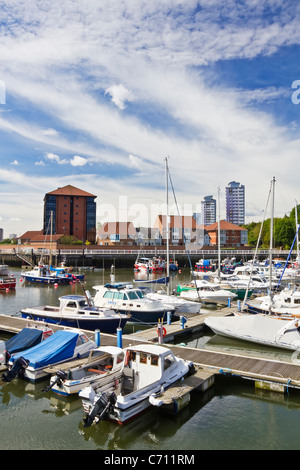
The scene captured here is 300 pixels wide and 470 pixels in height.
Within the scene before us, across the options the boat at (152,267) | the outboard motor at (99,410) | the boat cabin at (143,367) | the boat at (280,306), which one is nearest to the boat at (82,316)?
the boat cabin at (143,367)

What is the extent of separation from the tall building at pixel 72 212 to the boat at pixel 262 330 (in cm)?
9962

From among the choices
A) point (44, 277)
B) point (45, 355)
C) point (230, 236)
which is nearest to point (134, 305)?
point (45, 355)

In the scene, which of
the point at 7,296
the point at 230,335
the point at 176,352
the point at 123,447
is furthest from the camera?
the point at 7,296

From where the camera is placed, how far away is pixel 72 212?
119125mm

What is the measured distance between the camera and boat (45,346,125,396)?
469 inches

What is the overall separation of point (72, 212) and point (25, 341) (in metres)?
106

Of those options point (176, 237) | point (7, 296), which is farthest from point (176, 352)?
point (176, 237)

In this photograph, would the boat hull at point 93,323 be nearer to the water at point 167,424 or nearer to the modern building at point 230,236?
the water at point 167,424

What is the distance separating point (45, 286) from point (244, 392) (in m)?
40.4

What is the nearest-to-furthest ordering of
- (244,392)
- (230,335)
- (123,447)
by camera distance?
(123,447)
(244,392)
(230,335)

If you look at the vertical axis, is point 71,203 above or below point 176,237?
above

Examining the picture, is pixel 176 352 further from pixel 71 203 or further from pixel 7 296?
pixel 71 203

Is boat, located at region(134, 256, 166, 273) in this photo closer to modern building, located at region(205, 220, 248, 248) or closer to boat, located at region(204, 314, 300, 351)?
modern building, located at region(205, 220, 248, 248)
